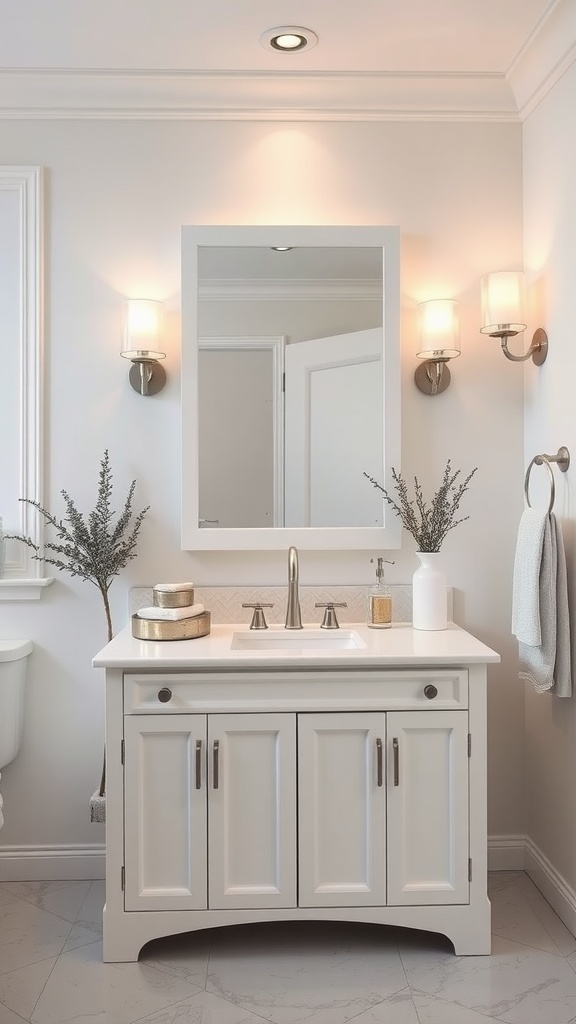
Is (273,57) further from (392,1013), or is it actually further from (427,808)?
(392,1013)

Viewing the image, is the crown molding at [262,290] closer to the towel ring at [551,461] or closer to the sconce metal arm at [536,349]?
the sconce metal arm at [536,349]

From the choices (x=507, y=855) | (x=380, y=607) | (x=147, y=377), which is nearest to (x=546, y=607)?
(x=380, y=607)

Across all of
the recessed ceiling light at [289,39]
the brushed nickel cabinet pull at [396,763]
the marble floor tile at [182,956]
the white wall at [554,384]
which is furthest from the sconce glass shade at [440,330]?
the marble floor tile at [182,956]

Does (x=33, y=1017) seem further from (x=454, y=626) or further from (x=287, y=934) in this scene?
(x=454, y=626)

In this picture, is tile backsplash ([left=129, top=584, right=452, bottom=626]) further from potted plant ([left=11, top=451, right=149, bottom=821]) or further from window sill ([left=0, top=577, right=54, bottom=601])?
window sill ([left=0, top=577, right=54, bottom=601])

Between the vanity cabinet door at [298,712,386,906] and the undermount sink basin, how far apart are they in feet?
1.11

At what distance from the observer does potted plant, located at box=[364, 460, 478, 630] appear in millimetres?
2521

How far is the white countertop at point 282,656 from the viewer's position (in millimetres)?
2154

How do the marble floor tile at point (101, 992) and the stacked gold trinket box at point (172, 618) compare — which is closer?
the marble floor tile at point (101, 992)

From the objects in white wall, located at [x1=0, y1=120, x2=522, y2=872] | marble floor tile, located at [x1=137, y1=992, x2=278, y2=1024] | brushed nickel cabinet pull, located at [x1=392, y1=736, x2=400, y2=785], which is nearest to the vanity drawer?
brushed nickel cabinet pull, located at [x1=392, y1=736, x2=400, y2=785]

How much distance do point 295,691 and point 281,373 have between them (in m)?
1.03

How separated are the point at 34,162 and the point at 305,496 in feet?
4.62

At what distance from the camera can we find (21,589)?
2688 mm

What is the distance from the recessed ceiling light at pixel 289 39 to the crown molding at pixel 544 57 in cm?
64
